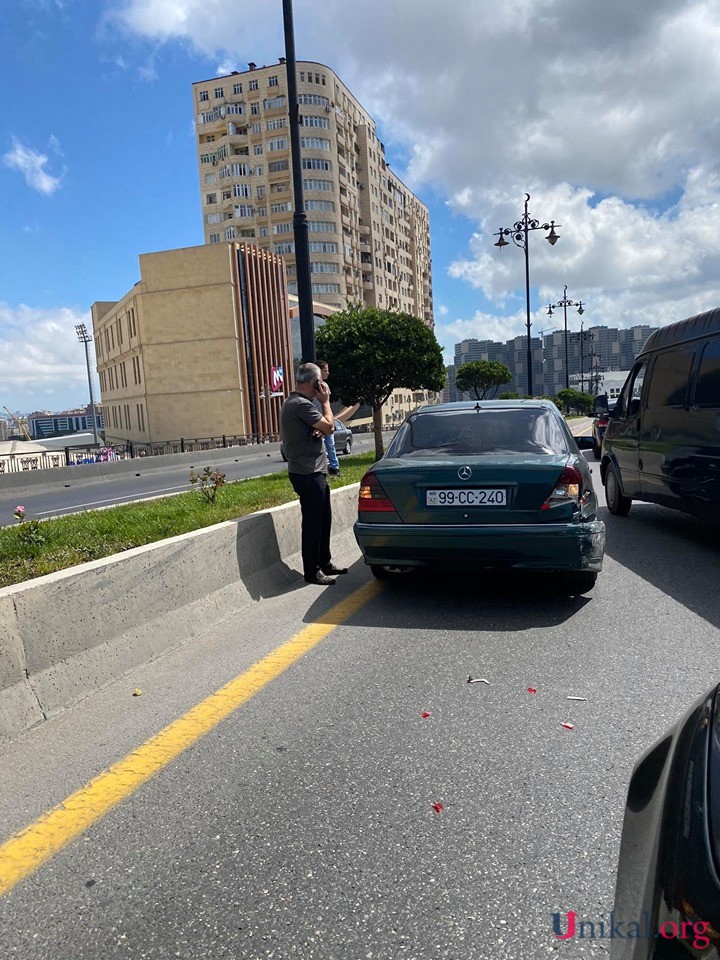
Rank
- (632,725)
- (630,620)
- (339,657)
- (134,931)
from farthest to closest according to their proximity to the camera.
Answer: (630,620) → (339,657) → (632,725) → (134,931)

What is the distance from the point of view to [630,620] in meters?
4.77

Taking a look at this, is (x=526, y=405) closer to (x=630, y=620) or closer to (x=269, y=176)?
(x=630, y=620)

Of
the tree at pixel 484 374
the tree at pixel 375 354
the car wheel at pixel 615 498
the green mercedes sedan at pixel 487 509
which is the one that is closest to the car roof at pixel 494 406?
the green mercedes sedan at pixel 487 509

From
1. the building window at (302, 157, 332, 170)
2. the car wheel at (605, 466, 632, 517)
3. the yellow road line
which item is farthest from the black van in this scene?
the building window at (302, 157, 332, 170)

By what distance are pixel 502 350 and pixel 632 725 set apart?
159 m

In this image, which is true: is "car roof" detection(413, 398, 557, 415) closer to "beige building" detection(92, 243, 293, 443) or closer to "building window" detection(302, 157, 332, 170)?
"beige building" detection(92, 243, 293, 443)

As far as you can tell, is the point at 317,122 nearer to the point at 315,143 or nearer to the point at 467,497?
the point at 315,143

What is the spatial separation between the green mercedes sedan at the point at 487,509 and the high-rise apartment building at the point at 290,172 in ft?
283

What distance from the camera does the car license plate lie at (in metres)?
5.05

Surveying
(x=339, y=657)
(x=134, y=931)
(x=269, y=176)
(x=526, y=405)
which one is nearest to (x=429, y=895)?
(x=134, y=931)

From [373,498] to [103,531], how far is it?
2.34 m

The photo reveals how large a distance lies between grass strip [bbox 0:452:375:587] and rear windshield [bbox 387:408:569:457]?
5.75 ft

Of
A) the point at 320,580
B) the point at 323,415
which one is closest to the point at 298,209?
the point at 323,415

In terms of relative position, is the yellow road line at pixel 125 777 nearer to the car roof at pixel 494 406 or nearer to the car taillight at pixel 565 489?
the car taillight at pixel 565 489
